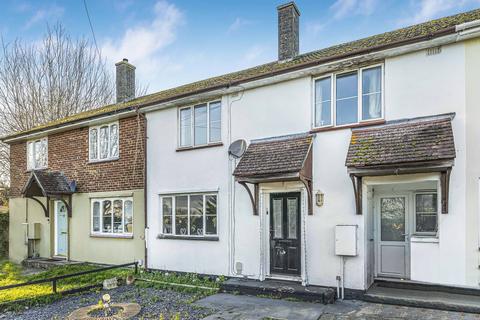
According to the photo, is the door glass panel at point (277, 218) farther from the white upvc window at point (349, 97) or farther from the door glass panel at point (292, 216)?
the white upvc window at point (349, 97)

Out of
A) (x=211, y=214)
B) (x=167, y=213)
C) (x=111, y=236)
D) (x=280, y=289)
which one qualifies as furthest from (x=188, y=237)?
(x=111, y=236)

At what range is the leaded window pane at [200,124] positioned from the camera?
11.0 meters

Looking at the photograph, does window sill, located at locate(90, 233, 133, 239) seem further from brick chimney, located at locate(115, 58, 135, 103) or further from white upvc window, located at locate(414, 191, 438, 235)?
white upvc window, located at locate(414, 191, 438, 235)

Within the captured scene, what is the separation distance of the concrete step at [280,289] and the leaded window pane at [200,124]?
4288mm

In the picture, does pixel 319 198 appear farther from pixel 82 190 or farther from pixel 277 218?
pixel 82 190

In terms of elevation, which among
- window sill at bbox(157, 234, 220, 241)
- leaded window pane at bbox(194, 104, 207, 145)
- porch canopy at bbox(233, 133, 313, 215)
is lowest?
window sill at bbox(157, 234, 220, 241)

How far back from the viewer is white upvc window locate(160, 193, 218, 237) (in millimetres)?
10578

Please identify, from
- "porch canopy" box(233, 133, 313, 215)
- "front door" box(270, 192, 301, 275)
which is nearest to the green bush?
"porch canopy" box(233, 133, 313, 215)

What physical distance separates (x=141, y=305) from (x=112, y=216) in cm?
565

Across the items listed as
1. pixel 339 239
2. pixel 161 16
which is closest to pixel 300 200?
pixel 339 239

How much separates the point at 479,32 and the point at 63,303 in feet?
35.9

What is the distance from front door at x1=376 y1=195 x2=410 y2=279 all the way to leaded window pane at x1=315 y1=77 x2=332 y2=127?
2503 millimetres

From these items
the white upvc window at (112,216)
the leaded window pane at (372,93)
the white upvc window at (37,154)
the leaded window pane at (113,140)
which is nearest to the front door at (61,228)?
the white upvc window at (112,216)

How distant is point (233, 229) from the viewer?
9969mm
